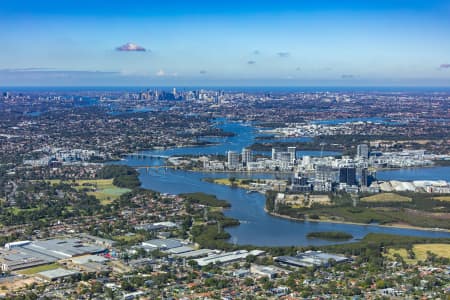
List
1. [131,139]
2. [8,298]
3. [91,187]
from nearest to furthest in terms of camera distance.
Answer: [8,298]
[91,187]
[131,139]

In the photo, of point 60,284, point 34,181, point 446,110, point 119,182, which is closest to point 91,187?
point 119,182

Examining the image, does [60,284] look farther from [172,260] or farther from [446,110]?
[446,110]

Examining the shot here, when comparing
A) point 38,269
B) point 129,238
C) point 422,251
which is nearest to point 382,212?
point 422,251

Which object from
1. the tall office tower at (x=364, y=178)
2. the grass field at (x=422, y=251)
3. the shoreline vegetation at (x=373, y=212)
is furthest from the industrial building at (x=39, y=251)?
the tall office tower at (x=364, y=178)

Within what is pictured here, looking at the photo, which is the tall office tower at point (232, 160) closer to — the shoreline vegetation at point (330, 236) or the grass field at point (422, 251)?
the shoreline vegetation at point (330, 236)

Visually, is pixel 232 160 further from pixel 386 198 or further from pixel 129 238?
pixel 129 238

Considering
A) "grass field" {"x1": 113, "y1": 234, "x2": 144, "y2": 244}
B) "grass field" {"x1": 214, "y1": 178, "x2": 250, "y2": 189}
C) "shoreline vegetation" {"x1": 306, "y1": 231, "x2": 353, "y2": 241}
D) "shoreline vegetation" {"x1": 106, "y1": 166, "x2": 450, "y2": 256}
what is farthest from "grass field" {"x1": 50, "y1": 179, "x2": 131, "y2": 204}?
"shoreline vegetation" {"x1": 306, "y1": 231, "x2": 353, "y2": 241}

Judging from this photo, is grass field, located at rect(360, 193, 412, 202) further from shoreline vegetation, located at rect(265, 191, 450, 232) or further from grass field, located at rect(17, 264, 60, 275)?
grass field, located at rect(17, 264, 60, 275)
